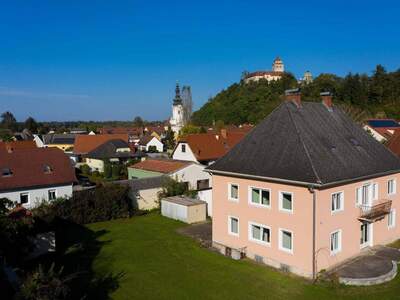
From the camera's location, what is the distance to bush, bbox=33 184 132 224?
2773cm

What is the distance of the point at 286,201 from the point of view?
726 inches

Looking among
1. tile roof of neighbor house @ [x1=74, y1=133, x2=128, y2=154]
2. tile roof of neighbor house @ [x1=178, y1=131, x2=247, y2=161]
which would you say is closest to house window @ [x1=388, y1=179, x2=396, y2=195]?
tile roof of neighbor house @ [x1=178, y1=131, x2=247, y2=161]

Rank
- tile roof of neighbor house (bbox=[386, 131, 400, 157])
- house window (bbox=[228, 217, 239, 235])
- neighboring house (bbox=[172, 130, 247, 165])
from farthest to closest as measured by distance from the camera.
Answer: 1. neighboring house (bbox=[172, 130, 247, 165])
2. tile roof of neighbor house (bbox=[386, 131, 400, 157])
3. house window (bbox=[228, 217, 239, 235])

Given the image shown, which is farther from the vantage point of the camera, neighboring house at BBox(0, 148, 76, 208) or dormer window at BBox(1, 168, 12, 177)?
dormer window at BBox(1, 168, 12, 177)

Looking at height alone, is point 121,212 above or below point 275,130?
below

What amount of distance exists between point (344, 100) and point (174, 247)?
80335mm

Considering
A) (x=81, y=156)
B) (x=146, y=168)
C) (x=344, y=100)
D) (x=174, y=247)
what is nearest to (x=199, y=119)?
(x=344, y=100)

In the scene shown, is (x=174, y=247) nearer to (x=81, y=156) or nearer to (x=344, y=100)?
(x=81, y=156)

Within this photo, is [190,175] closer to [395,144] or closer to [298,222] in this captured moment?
[395,144]

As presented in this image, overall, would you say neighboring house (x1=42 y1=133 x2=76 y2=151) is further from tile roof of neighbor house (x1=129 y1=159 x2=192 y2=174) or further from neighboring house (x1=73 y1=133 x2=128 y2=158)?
tile roof of neighbor house (x1=129 y1=159 x2=192 y2=174)

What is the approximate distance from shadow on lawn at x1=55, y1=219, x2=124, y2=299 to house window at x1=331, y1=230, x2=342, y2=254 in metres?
10.7

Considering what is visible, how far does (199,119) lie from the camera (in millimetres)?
120125

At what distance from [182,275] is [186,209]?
9.84 m

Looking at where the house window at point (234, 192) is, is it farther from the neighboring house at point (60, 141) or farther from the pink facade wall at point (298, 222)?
the neighboring house at point (60, 141)
